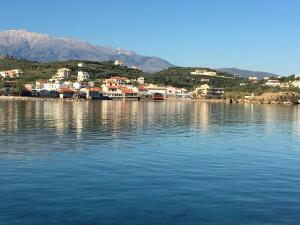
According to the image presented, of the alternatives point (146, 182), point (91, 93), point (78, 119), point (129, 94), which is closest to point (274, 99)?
point (129, 94)

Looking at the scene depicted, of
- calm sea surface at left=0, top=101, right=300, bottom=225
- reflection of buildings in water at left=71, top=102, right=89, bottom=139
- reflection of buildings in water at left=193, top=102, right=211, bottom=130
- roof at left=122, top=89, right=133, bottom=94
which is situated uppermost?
roof at left=122, top=89, right=133, bottom=94

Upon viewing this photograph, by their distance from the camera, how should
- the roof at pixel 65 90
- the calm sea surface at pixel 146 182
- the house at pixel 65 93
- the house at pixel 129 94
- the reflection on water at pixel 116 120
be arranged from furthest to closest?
the house at pixel 129 94 → the roof at pixel 65 90 → the house at pixel 65 93 → the reflection on water at pixel 116 120 → the calm sea surface at pixel 146 182

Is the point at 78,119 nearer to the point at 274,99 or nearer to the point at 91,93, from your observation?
the point at 91,93

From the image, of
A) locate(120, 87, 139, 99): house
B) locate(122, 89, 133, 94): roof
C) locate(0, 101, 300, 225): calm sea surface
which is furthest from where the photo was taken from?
locate(122, 89, 133, 94): roof

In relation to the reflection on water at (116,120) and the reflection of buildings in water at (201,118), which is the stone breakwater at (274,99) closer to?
the reflection of buildings in water at (201,118)

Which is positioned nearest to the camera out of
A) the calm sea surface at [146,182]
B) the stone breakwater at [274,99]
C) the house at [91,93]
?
the calm sea surface at [146,182]

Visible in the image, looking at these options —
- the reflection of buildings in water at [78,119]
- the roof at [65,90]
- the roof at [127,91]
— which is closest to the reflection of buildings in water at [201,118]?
the reflection of buildings in water at [78,119]

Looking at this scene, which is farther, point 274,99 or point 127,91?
point 127,91

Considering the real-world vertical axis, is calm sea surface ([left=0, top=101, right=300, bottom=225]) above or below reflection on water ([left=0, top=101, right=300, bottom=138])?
below

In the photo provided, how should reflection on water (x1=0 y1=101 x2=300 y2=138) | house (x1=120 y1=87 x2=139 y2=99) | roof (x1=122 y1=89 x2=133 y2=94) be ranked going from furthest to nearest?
roof (x1=122 y1=89 x2=133 y2=94), house (x1=120 y1=87 x2=139 y2=99), reflection on water (x1=0 y1=101 x2=300 y2=138)

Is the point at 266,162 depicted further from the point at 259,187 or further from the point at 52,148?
the point at 52,148

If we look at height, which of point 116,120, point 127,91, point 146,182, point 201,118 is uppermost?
point 127,91

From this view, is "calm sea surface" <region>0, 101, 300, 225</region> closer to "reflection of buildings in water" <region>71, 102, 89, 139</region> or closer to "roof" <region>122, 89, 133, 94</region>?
"reflection of buildings in water" <region>71, 102, 89, 139</region>

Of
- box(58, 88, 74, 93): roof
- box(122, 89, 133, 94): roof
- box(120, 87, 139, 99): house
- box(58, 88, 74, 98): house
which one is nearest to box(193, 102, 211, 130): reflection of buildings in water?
box(58, 88, 74, 98): house
